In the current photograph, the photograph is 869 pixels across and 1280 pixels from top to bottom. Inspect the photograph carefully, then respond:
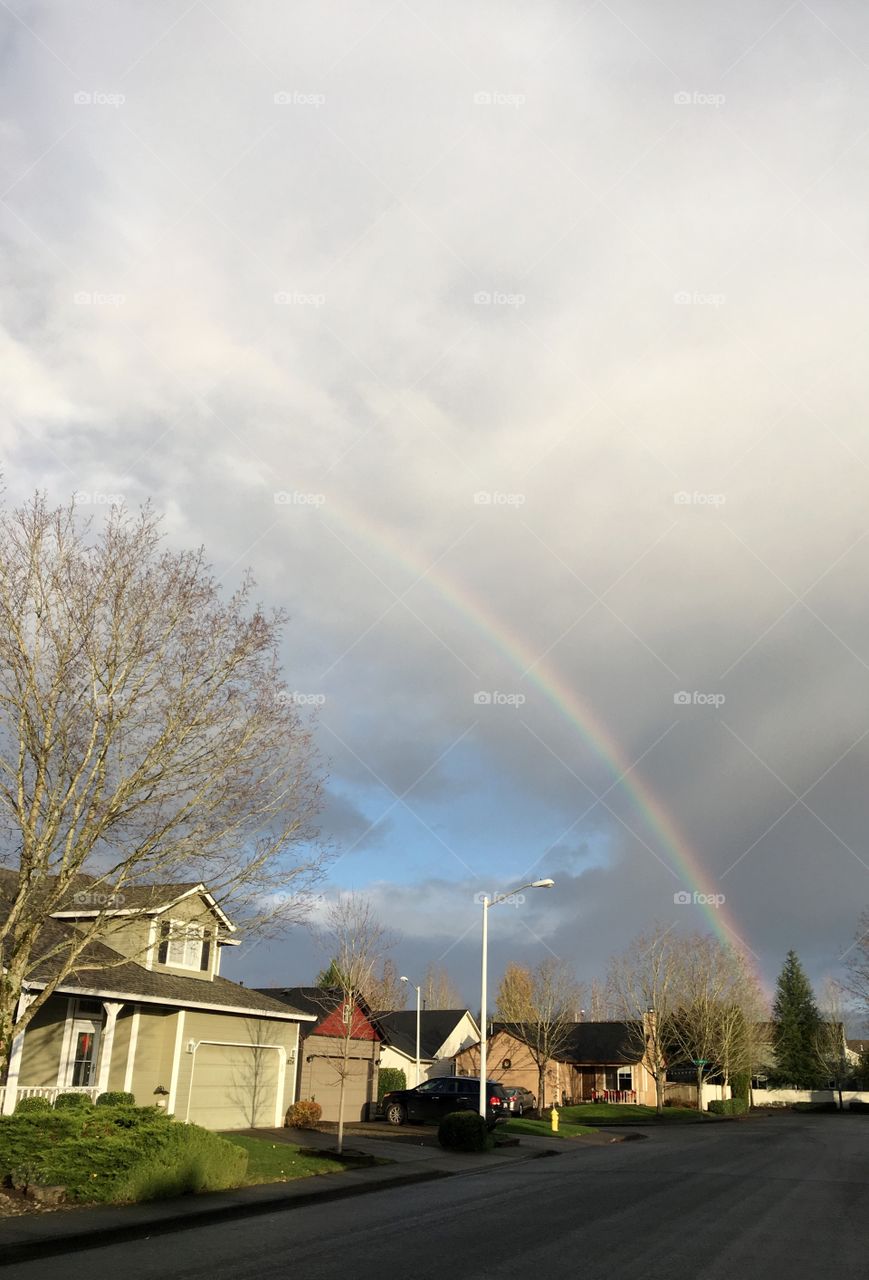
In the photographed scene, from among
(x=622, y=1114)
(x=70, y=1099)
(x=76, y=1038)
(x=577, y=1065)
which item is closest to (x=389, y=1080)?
(x=622, y=1114)

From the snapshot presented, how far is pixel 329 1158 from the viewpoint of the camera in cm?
2311

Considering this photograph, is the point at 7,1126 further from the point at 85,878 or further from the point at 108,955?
the point at 108,955

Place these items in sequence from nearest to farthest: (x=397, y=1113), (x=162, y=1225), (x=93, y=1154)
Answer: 1. (x=162, y=1225)
2. (x=93, y=1154)
3. (x=397, y=1113)

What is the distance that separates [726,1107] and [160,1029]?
50849 millimetres

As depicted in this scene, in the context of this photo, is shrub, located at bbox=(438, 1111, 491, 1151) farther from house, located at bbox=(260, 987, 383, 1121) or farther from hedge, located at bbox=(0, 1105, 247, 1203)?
hedge, located at bbox=(0, 1105, 247, 1203)

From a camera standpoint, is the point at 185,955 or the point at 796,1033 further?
the point at 796,1033

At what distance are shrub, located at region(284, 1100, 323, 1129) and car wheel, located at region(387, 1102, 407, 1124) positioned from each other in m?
6.10

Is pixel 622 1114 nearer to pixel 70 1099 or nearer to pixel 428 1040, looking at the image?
pixel 428 1040

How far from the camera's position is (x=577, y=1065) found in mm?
69812

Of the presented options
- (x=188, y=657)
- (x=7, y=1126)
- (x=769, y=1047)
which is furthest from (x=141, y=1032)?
(x=769, y=1047)

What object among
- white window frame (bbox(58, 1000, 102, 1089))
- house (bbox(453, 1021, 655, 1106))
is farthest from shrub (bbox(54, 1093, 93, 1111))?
house (bbox(453, 1021, 655, 1106))

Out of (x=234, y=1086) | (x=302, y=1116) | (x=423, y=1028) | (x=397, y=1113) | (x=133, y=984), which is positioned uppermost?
(x=133, y=984)

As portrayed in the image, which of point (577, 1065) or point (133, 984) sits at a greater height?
point (133, 984)

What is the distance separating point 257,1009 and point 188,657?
1535 centimetres
